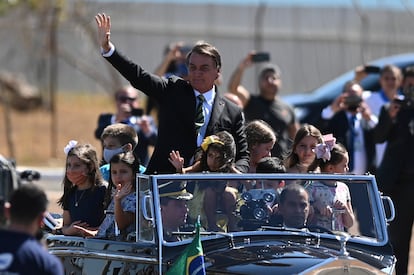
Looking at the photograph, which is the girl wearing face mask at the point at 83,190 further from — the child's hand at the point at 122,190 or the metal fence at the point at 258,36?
the metal fence at the point at 258,36

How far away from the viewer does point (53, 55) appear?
22.5 m

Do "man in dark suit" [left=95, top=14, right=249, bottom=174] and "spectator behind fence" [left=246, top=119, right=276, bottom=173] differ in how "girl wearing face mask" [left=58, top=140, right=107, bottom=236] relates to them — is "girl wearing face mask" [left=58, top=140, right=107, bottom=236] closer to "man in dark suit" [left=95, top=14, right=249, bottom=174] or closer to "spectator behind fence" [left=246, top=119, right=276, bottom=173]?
"man in dark suit" [left=95, top=14, right=249, bottom=174]

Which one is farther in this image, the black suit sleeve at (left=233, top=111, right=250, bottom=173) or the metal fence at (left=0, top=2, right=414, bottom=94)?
the metal fence at (left=0, top=2, right=414, bottom=94)

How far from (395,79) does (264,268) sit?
6.43 metres

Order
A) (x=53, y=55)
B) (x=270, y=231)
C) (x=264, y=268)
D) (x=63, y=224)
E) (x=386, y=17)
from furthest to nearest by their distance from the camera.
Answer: (x=386, y=17), (x=53, y=55), (x=63, y=224), (x=270, y=231), (x=264, y=268)

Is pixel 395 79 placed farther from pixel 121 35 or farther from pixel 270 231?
pixel 121 35

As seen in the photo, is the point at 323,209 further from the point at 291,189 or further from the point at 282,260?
the point at 282,260

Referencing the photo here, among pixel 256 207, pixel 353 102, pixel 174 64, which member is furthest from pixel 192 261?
pixel 174 64

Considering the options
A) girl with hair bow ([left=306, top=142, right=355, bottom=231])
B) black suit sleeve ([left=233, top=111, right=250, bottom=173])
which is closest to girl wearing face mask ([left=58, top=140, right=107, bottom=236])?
black suit sleeve ([left=233, top=111, right=250, bottom=173])

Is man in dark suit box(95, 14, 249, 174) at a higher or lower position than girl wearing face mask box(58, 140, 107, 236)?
higher

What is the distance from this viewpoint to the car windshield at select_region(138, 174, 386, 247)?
22.8 ft

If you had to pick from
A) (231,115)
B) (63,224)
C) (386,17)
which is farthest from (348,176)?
(386,17)

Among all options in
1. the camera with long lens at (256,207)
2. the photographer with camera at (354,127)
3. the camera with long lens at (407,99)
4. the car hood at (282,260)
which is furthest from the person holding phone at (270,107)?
the car hood at (282,260)

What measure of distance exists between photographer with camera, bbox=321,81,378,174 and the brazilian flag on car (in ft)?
17.8
